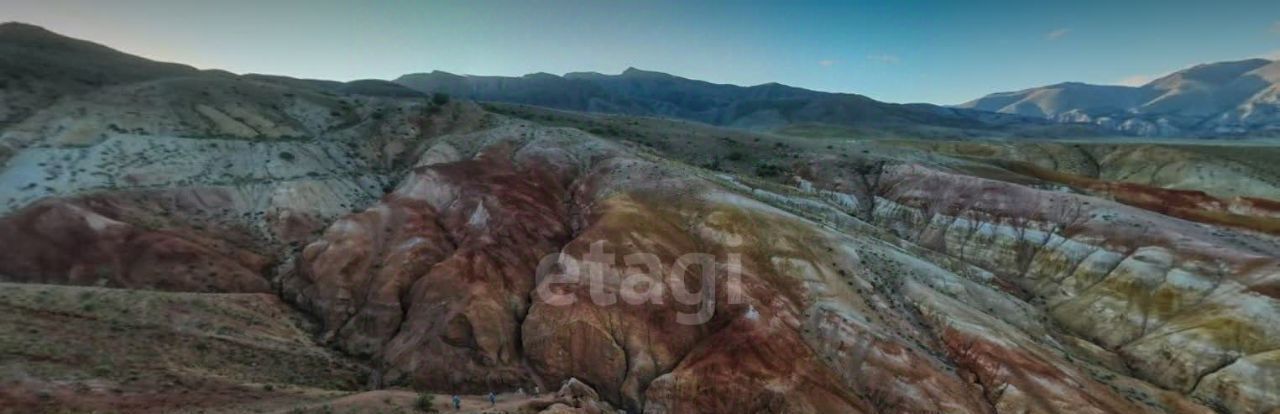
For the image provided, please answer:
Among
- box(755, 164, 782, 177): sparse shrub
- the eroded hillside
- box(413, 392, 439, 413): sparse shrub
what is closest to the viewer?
box(413, 392, 439, 413): sparse shrub

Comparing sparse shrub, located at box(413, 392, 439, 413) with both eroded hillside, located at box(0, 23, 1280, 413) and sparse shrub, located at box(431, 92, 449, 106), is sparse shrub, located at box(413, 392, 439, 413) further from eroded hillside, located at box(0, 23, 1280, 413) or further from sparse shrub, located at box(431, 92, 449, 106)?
sparse shrub, located at box(431, 92, 449, 106)

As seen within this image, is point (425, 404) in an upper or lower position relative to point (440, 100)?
lower

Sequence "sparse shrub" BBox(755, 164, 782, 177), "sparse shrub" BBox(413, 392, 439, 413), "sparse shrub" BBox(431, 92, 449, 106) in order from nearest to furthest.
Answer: "sparse shrub" BBox(413, 392, 439, 413)
"sparse shrub" BBox(755, 164, 782, 177)
"sparse shrub" BBox(431, 92, 449, 106)

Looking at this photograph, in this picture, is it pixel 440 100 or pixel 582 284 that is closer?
pixel 582 284

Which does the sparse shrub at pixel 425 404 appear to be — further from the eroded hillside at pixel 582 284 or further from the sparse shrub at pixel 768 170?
the sparse shrub at pixel 768 170

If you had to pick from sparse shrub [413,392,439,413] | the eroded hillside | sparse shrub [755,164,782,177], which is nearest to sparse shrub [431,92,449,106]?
the eroded hillside

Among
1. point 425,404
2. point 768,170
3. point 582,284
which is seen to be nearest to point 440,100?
point 768,170

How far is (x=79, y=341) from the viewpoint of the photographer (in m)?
32.4

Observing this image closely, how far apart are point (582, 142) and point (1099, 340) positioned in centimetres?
5315

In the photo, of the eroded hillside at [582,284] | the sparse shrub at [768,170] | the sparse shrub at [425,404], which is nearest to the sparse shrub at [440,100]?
the eroded hillside at [582,284]

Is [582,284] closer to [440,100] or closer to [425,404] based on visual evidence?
[425,404]

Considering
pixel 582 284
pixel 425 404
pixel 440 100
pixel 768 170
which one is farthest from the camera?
pixel 440 100

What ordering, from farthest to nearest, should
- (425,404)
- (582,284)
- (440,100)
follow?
(440,100) < (582,284) < (425,404)

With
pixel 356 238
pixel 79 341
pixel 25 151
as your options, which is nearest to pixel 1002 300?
pixel 356 238
